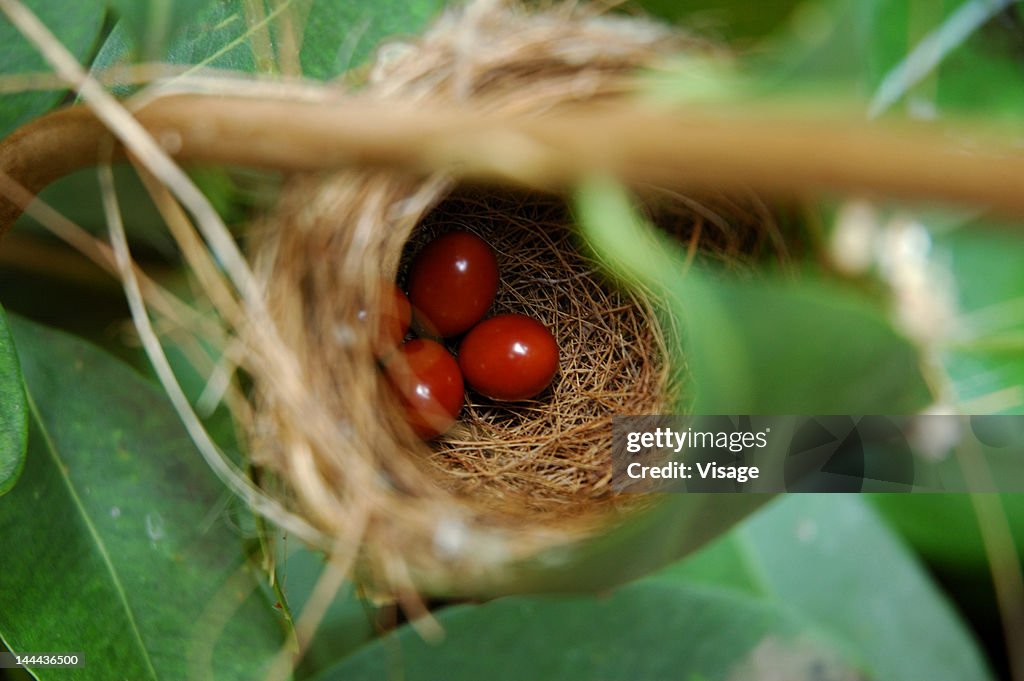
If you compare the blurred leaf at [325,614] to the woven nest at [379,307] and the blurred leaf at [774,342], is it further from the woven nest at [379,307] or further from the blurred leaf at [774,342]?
the blurred leaf at [774,342]

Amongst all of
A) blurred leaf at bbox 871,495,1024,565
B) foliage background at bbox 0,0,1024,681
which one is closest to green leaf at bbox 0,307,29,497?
foliage background at bbox 0,0,1024,681

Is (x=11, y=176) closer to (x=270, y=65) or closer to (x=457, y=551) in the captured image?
(x=270, y=65)

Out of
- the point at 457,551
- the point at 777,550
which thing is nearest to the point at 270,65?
the point at 457,551

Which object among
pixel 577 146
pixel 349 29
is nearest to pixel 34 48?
pixel 349 29

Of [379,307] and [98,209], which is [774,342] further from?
[98,209]

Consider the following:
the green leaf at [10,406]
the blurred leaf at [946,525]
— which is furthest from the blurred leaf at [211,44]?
the blurred leaf at [946,525]

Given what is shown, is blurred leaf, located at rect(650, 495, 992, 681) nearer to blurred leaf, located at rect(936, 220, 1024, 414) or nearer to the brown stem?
blurred leaf, located at rect(936, 220, 1024, 414)

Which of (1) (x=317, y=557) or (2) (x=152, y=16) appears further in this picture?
(1) (x=317, y=557)
